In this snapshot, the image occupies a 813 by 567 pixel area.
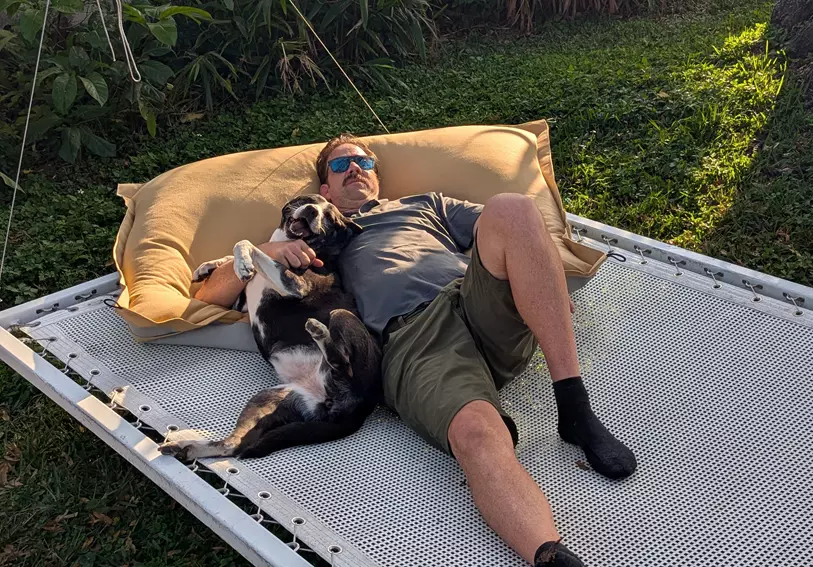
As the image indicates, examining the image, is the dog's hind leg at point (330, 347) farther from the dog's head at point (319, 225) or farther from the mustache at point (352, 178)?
the mustache at point (352, 178)

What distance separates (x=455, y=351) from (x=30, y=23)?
355 cm

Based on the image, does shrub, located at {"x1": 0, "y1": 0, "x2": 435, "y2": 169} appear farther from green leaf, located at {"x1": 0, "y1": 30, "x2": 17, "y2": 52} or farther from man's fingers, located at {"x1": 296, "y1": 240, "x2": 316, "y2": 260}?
man's fingers, located at {"x1": 296, "y1": 240, "x2": 316, "y2": 260}

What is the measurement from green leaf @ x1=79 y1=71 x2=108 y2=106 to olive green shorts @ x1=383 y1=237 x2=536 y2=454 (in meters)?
2.98

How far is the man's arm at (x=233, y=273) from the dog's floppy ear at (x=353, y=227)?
0.76 feet

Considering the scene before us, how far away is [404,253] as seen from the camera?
3166 millimetres

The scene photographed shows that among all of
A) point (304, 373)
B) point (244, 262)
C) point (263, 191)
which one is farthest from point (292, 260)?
point (263, 191)

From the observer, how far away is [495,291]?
269 centimetres

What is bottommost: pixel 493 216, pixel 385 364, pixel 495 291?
pixel 385 364

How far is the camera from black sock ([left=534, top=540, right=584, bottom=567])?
210cm

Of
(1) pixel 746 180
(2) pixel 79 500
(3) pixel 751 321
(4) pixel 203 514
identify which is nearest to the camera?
(4) pixel 203 514

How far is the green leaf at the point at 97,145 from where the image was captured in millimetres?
5352

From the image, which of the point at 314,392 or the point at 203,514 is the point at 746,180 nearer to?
the point at 314,392

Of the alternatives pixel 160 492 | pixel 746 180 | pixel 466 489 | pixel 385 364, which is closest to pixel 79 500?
pixel 160 492

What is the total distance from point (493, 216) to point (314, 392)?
0.90 m
